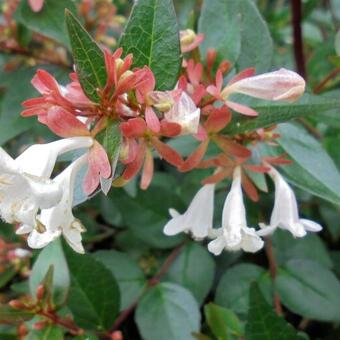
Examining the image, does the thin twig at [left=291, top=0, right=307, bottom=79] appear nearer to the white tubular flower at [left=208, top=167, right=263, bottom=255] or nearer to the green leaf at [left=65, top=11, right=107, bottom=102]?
the white tubular flower at [left=208, top=167, right=263, bottom=255]

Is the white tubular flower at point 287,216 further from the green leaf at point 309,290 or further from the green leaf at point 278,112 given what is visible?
the green leaf at point 309,290

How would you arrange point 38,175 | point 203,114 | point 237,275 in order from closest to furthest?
1. point 38,175
2. point 203,114
3. point 237,275

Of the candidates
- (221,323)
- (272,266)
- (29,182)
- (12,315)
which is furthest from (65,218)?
(272,266)

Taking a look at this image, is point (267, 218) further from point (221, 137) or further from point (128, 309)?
point (221, 137)

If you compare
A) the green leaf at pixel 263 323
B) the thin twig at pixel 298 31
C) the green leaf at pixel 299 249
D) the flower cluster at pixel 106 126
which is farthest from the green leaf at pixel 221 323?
the thin twig at pixel 298 31

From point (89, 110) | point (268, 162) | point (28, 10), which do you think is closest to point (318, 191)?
point (268, 162)

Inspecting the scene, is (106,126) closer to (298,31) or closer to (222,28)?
(222,28)

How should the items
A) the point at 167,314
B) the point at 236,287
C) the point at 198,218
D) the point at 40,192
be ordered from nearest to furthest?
the point at 40,192
the point at 198,218
the point at 167,314
the point at 236,287
